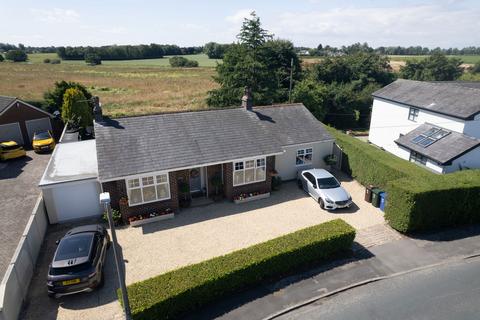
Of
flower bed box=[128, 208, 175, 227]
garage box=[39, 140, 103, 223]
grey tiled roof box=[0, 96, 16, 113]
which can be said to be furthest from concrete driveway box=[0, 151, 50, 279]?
flower bed box=[128, 208, 175, 227]

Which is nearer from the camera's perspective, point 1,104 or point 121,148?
point 121,148

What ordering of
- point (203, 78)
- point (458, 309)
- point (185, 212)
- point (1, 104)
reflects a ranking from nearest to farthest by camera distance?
point (458, 309) → point (185, 212) → point (1, 104) → point (203, 78)

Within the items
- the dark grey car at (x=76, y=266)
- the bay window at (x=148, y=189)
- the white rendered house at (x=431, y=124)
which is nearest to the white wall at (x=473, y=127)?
the white rendered house at (x=431, y=124)

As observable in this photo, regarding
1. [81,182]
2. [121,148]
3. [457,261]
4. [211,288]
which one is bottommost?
[457,261]

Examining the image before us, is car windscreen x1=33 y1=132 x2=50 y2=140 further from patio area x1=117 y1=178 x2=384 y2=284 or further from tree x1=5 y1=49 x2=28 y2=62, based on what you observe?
tree x1=5 y1=49 x2=28 y2=62

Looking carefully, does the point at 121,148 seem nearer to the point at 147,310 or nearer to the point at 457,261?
the point at 147,310

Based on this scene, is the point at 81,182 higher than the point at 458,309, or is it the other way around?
the point at 81,182

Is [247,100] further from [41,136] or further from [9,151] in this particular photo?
[9,151]

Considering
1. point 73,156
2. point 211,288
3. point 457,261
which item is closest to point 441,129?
point 457,261
